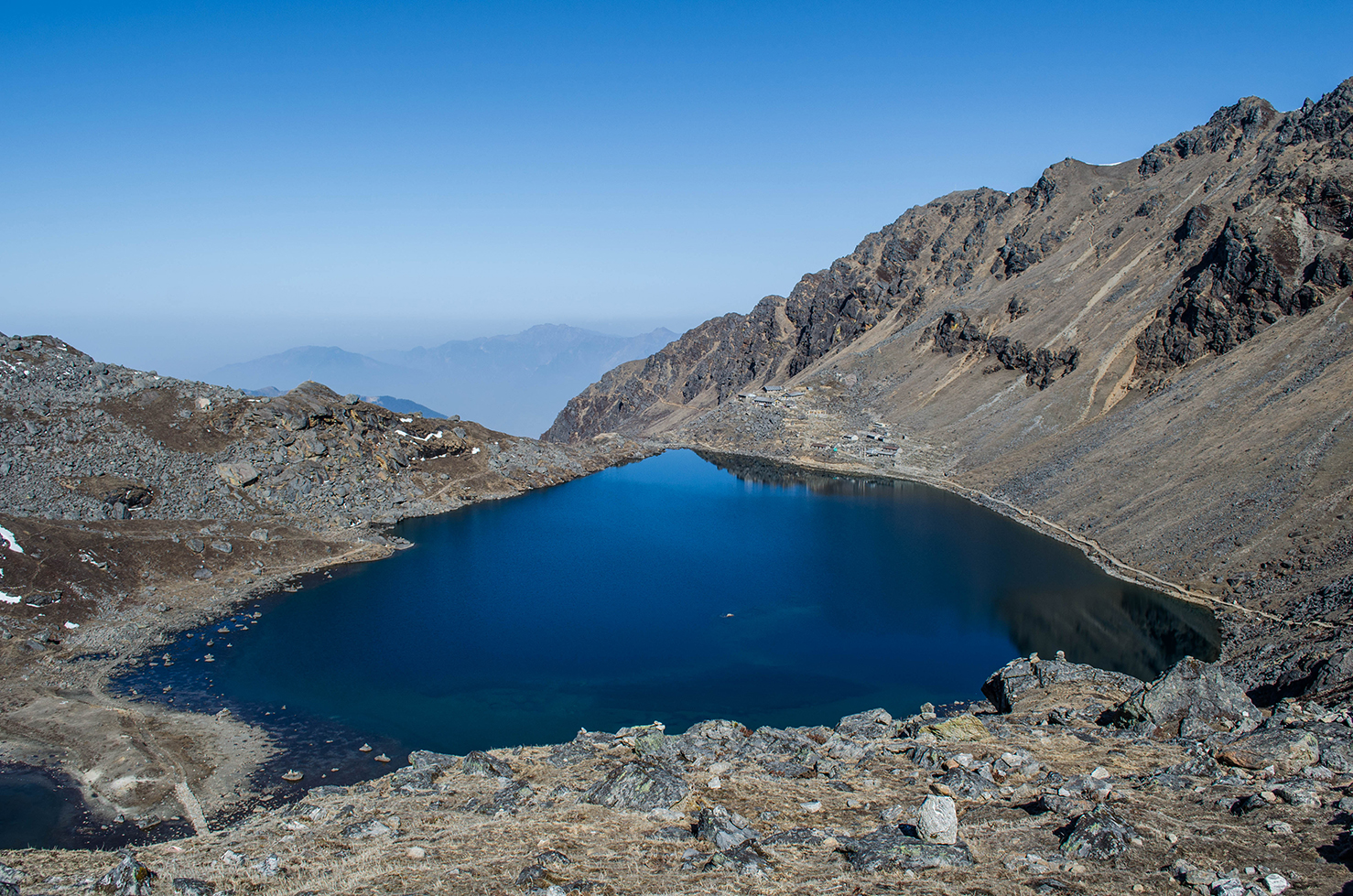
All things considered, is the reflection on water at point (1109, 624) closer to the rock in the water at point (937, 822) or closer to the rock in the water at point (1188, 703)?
the rock in the water at point (1188, 703)

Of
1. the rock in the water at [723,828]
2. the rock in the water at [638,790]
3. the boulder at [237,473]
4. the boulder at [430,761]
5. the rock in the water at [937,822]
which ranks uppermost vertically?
the boulder at [237,473]

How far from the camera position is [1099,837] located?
1628cm

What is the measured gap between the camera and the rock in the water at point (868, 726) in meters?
30.1

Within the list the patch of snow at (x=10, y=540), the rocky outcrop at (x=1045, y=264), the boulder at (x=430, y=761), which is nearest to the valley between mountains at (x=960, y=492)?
the boulder at (x=430, y=761)

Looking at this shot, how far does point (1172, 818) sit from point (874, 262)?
480 ft

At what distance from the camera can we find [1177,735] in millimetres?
25109

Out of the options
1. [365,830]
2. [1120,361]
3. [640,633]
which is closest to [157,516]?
[640,633]

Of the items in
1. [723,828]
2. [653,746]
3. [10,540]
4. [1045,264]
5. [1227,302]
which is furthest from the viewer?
[1045,264]

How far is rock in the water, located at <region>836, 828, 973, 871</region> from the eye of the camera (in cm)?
1636

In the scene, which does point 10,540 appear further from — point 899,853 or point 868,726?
point 899,853

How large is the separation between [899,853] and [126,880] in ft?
53.3

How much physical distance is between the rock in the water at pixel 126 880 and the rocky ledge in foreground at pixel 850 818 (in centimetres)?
4

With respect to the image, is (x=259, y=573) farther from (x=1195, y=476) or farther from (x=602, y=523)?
(x=1195, y=476)

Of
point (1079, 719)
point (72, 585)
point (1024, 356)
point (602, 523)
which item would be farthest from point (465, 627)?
point (1024, 356)
